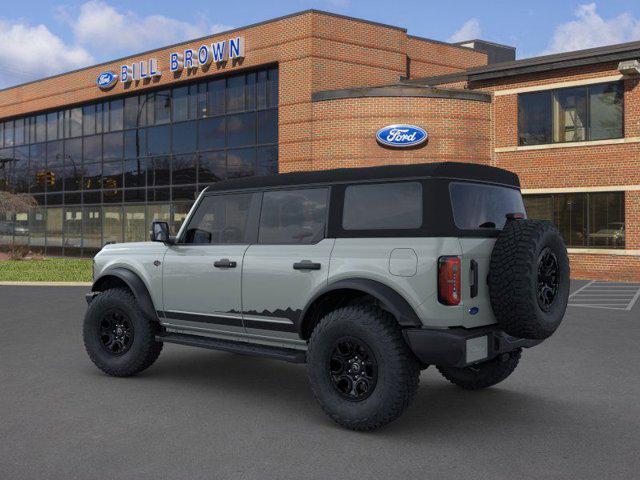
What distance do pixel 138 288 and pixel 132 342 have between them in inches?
23.2

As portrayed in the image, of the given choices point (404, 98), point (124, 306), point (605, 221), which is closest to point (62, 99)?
point (404, 98)

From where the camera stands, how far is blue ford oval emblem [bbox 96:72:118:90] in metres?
30.3

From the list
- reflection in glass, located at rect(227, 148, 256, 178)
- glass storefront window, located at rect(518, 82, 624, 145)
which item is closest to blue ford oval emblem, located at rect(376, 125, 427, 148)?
glass storefront window, located at rect(518, 82, 624, 145)

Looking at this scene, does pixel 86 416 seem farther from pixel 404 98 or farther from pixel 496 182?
pixel 404 98

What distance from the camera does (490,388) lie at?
6.75 meters

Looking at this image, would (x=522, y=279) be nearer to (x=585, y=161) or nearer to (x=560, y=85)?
(x=585, y=161)

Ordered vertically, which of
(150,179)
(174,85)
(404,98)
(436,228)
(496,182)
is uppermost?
(174,85)

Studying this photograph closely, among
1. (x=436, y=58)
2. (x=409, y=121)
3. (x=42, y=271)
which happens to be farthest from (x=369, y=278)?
(x=436, y=58)

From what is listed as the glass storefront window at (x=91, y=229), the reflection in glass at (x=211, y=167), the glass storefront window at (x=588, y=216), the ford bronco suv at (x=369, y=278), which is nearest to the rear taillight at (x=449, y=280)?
the ford bronco suv at (x=369, y=278)

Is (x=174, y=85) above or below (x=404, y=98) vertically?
above

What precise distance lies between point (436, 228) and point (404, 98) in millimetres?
17968

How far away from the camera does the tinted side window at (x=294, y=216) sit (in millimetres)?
5809

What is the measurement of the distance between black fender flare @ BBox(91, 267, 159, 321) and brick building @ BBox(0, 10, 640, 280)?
52.0ft

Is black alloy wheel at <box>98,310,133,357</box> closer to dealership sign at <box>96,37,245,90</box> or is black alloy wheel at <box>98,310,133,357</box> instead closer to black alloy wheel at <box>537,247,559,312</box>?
black alloy wheel at <box>537,247,559,312</box>
